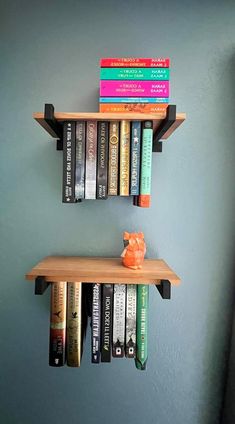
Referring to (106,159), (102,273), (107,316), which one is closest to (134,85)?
(106,159)

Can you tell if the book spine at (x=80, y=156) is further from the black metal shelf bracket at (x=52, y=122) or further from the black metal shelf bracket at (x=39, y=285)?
the black metal shelf bracket at (x=39, y=285)

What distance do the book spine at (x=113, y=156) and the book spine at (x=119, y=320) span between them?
347 millimetres

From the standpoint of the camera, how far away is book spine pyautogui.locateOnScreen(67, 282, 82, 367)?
82 cm

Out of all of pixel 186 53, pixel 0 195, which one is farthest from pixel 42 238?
pixel 186 53

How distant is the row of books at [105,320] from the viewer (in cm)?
82

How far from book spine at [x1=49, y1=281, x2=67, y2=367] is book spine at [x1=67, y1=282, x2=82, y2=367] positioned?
2cm

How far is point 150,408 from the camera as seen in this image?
100 cm

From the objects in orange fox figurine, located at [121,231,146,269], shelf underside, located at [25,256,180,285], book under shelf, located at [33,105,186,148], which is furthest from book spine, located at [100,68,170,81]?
shelf underside, located at [25,256,180,285]

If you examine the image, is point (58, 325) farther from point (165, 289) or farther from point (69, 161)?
point (69, 161)

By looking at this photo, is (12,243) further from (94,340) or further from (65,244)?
(94,340)

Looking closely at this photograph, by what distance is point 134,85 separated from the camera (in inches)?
31.2

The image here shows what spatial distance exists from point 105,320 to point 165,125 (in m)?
0.69

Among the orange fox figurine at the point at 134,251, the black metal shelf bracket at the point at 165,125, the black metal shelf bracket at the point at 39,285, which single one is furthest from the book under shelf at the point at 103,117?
the black metal shelf bracket at the point at 39,285

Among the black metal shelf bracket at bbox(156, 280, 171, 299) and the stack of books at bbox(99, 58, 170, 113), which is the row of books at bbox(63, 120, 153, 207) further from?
the black metal shelf bracket at bbox(156, 280, 171, 299)
